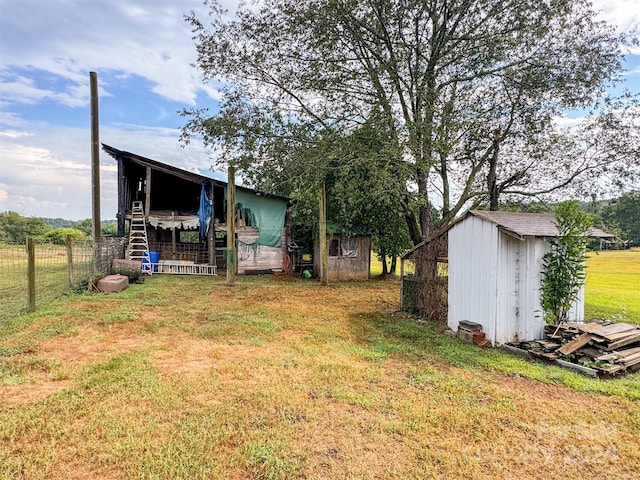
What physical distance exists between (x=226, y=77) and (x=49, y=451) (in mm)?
11538

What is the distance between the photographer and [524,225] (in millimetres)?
6441

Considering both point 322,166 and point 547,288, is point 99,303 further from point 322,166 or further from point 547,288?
point 547,288

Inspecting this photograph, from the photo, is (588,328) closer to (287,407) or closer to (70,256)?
(287,407)

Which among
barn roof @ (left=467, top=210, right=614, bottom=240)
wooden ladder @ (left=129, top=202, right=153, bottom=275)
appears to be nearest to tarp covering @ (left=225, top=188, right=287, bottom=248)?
wooden ladder @ (left=129, top=202, right=153, bottom=275)

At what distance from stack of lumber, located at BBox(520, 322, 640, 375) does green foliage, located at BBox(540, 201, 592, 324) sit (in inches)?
15.6

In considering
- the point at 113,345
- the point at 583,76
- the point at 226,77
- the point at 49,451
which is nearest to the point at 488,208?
the point at 583,76

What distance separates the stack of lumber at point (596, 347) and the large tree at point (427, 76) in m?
4.98

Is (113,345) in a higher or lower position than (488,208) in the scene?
lower

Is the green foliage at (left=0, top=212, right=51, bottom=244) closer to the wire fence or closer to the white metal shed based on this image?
the wire fence

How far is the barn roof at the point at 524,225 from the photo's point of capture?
604 centimetres

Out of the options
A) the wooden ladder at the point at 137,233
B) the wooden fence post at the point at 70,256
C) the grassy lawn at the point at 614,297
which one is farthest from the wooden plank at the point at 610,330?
the wooden ladder at the point at 137,233

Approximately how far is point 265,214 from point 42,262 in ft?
26.0

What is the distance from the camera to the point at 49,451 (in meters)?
2.83

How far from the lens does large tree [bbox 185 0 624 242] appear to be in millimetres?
9438
